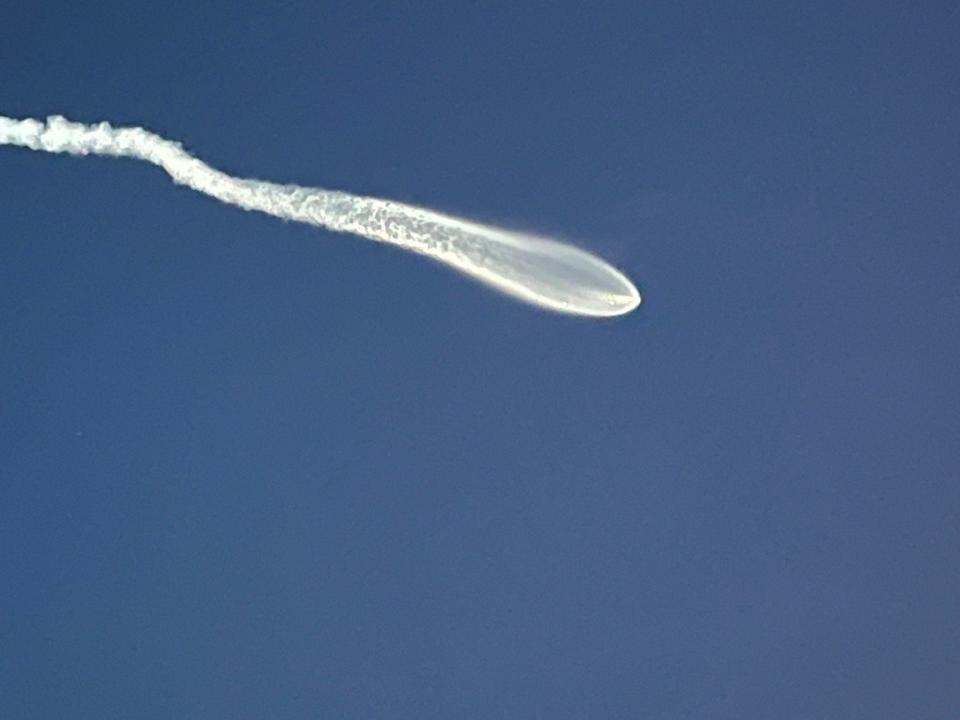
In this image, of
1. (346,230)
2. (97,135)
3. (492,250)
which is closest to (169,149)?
(97,135)

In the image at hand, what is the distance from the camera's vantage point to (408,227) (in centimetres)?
346

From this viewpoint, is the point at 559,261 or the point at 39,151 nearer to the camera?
the point at 559,261

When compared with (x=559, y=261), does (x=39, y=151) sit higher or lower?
higher

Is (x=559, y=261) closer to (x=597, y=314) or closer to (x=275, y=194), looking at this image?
(x=597, y=314)

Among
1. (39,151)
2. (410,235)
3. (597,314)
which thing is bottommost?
(597,314)

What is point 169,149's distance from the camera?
3602mm

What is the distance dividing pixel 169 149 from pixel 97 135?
259 millimetres

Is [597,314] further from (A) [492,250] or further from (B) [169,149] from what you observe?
(B) [169,149]

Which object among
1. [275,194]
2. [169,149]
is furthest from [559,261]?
[169,149]

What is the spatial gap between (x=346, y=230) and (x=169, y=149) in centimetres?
68

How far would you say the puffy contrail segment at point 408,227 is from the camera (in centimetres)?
339

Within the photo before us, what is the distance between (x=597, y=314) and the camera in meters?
3.39

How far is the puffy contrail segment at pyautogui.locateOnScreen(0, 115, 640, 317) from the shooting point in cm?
339

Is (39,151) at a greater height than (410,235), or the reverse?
(39,151)
